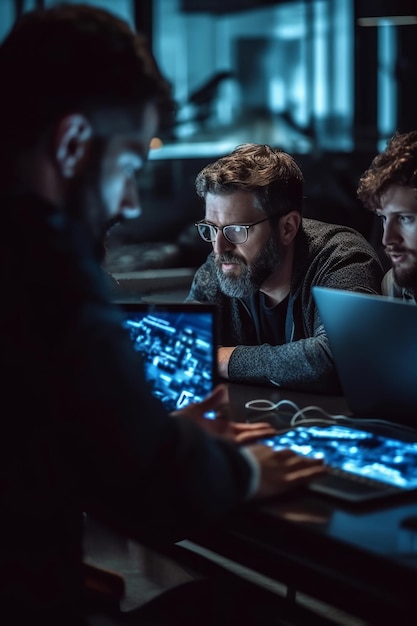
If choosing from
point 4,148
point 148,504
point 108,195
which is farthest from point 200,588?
point 4,148

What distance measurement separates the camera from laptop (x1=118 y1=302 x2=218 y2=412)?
1.93m

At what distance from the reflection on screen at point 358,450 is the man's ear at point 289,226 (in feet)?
2.96

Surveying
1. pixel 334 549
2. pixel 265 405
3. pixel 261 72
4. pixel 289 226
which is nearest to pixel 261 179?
pixel 289 226

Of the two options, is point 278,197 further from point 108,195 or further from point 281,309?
point 108,195

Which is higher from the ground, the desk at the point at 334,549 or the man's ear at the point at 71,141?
the man's ear at the point at 71,141

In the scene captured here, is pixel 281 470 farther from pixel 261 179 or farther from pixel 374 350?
pixel 261 179

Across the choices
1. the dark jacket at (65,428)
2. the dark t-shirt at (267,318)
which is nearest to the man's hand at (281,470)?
the dark jacket at (65,428)

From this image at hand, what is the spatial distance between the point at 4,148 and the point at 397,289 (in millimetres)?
1328

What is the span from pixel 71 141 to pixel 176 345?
636 mm

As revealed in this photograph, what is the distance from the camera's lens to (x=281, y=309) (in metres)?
2.76

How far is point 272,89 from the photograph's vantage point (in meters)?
8.02

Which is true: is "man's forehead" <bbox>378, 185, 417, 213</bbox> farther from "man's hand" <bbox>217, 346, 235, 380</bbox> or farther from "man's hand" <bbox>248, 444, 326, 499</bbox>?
"man's hand" <bbox>248, 444, 326, 499</bbox>

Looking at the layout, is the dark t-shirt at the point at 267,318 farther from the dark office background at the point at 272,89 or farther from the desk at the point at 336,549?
the dark office background at the point at 272,89

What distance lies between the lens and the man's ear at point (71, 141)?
142 centimetres
